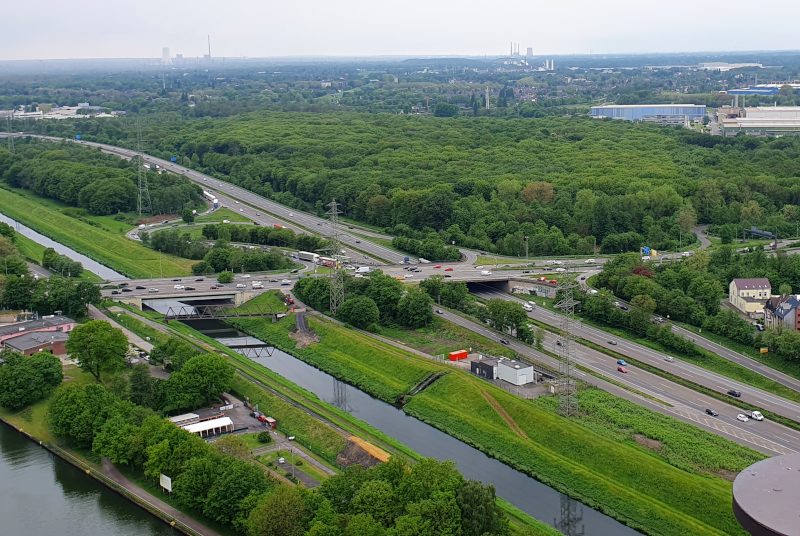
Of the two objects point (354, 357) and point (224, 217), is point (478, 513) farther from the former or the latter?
point (224, 217)

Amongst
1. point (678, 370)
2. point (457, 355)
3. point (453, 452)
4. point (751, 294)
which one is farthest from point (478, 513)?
point (751, 294)

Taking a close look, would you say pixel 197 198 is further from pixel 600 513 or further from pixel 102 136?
Answer: pixel 600 513

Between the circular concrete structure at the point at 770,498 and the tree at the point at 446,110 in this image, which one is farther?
the tree at the point at 446,110


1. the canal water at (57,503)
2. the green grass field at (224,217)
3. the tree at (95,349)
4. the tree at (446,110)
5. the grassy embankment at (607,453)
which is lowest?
the canal water at (57,503)

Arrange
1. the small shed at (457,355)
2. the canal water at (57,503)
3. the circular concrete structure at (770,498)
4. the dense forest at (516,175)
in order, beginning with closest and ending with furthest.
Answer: the circular concrete structure at (770,498), the canal water at (57,503), the small shed at (457,355), the dense forest at (516,175)

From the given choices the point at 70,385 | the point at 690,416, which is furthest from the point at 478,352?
the point at 70,385

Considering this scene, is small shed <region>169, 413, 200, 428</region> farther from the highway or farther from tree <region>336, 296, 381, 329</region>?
the highway

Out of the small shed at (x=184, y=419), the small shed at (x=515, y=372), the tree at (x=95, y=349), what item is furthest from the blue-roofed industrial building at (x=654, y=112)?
the small shed at (x=184, y=419)

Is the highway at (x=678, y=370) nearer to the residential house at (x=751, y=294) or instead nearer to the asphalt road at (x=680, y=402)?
the asphalt road at (x=680, y=402)

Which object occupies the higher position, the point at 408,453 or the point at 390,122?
the point at 390,122
